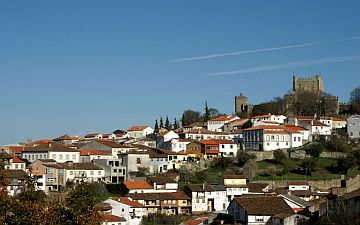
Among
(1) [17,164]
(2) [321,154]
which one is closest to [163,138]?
(2) [321,154]

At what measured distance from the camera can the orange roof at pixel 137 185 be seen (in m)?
60.3

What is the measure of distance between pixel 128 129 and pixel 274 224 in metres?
63.6

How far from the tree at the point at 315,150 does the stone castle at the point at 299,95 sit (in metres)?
28.0

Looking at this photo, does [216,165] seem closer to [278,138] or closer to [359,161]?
[278,138]

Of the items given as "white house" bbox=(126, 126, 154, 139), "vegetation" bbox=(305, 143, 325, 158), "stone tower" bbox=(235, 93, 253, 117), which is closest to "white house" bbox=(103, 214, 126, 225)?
"vegetation" bbox=(305, 143, 325, 158)

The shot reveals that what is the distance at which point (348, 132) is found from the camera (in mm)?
83312

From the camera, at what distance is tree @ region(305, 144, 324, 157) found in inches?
2869

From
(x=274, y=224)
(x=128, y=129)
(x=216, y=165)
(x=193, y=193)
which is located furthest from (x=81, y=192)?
(x=128, y=129)

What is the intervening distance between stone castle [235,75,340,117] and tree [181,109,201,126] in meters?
7.10

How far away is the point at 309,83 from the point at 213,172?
51.9 meters

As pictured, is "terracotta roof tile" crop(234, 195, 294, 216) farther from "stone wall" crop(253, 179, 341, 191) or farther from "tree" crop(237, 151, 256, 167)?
"tree" crop(237, 151, 256, 167)

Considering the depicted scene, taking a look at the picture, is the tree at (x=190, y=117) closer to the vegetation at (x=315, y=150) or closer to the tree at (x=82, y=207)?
the vegetation at (x=315, y=150)

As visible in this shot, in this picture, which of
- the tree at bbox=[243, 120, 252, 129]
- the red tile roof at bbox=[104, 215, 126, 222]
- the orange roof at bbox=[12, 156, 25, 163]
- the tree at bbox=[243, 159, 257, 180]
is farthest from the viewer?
the tree at bbox=[243, 120, 252, 129]

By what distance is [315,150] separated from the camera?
72.9 m
